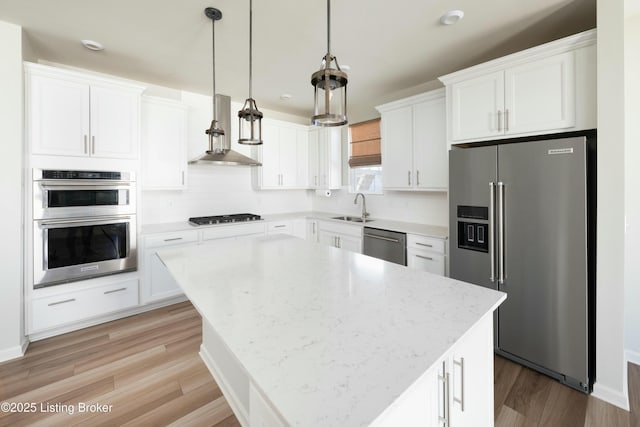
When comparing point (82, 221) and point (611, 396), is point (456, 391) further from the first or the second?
point (82, 221)

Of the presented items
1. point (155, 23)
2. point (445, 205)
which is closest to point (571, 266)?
point (445, 205)

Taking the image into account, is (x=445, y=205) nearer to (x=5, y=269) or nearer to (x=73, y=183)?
(x=73, y=183)

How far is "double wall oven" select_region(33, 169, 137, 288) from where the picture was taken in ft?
8.27

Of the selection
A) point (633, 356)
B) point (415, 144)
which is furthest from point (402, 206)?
point (633, 356)

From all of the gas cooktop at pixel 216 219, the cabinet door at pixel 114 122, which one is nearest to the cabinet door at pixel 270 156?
the gas cooktop at pixel 216 219

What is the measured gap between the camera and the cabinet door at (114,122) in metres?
2.74

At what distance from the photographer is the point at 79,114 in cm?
265

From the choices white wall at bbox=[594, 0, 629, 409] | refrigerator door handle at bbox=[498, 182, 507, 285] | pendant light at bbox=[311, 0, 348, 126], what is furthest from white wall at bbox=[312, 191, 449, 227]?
pendant light at bbox=[311, 0, 348, 126]

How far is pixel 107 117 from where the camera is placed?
9.21ft

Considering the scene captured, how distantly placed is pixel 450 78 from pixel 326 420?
2.85 metres

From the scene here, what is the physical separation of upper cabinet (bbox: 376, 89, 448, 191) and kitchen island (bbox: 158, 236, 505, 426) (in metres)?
1.77

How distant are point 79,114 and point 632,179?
4761 mm

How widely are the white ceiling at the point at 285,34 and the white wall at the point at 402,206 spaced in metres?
1.44

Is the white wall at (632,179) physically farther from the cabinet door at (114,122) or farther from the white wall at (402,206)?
the cabinet door at (114,122)
